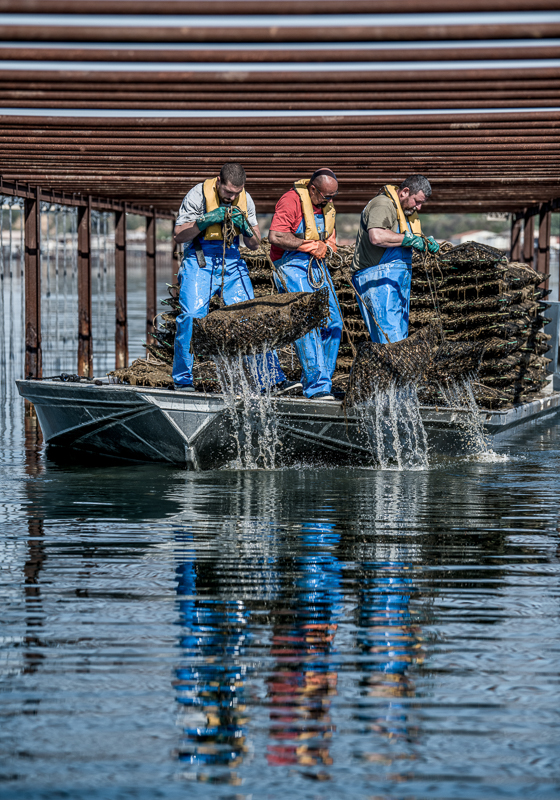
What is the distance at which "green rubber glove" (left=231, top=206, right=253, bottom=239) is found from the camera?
30.3 feet

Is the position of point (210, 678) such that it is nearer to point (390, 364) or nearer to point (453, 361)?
point (390, 364)

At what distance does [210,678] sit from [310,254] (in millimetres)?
5652

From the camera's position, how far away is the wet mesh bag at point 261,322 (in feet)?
28.8

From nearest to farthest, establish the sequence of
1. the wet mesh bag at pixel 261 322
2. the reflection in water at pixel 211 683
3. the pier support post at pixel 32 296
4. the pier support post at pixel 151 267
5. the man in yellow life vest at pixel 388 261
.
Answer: the reflection in water at pixel 211 683 < the wet mesh bag at pixel 261 322 < the man in yellow life vest at pixel 388 261 < the pier support post at pixel 32 296 < the pier support post at pixel 151 267

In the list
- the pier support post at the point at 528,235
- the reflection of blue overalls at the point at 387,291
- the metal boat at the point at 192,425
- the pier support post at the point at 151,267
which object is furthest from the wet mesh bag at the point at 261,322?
the pier support post at the point at 528,235

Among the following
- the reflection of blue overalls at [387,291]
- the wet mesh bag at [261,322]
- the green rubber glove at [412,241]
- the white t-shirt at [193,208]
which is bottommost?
the wet mesh bag at [261,322]

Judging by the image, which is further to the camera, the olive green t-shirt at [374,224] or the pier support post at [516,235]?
the pier support post at [516,235]

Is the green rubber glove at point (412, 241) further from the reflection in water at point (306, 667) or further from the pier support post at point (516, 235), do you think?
the pier support post at point (516, 235)

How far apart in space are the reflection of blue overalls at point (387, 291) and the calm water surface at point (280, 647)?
1.98 meters

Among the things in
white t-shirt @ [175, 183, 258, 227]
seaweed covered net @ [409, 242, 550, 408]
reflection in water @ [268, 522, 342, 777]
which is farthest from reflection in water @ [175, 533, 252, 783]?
seaweed covered net @ [409, 242, 550, 408]

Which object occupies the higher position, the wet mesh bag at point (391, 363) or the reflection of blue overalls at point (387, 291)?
the reflection of blue overalls at point (387, 291)

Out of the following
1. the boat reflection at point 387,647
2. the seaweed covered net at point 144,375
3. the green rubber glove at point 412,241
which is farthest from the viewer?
the seaweed covered net at point 144,375

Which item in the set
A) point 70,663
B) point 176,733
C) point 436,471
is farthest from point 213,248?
point 176,733

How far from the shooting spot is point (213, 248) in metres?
9.55
